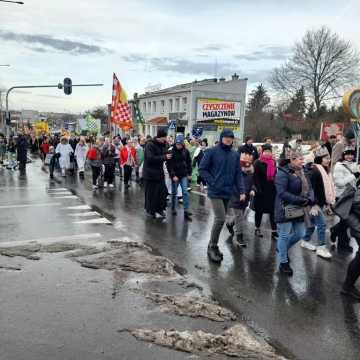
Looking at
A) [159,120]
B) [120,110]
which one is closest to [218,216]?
[120,110]

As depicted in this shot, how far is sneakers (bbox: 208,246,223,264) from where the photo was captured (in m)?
6.04

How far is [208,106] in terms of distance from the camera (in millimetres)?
31656

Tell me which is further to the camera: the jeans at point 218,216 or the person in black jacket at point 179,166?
the person in black jacket at point 179,166

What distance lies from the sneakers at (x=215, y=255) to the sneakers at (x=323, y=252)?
1.60 meters

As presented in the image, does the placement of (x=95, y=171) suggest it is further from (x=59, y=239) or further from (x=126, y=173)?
(x=59, y=239)

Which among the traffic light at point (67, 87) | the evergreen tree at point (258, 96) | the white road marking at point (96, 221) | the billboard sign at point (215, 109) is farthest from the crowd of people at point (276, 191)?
the evergreen tree at point (258, 96)

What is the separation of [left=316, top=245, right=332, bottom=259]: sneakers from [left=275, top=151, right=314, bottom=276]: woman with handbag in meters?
0.97

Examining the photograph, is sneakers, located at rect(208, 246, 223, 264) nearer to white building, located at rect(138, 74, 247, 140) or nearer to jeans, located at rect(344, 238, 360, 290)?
jeans, located at rect(344, 238, 360, 290)

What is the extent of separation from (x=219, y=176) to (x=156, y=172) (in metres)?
3.19

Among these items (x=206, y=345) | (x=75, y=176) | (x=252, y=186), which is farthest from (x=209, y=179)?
(x=75, y=176)

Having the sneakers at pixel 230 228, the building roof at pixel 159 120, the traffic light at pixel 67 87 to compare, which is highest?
the traffic light at pixel 67 87

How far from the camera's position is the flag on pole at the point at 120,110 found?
1864 cm

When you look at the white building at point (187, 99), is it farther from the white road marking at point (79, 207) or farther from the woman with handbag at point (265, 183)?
the woman with handbag at point (265, 183)

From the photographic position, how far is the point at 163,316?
4.19m
